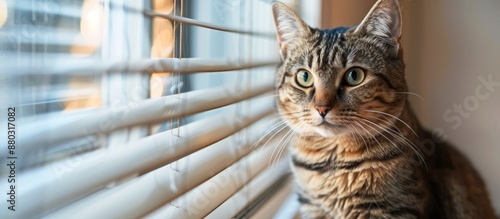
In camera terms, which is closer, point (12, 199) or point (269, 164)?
point (12, 199)

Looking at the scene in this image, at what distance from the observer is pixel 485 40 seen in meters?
1.62

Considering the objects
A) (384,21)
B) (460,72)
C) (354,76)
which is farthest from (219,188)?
(460,72)

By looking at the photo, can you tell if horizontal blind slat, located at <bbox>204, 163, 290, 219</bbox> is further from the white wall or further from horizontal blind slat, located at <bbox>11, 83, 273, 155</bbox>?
the white wall

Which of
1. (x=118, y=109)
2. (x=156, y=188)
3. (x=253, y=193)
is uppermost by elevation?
(x=118, y=109)

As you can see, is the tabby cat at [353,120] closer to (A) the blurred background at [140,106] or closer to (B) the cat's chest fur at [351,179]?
(B) the cat's chest fur at [351,179]

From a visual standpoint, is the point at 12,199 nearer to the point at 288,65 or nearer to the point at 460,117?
the point at 288,65

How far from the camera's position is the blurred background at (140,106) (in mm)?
440

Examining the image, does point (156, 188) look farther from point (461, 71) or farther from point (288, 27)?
point (461, 71)

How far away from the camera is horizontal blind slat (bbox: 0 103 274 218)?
44 cm

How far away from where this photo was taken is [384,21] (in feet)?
3.20

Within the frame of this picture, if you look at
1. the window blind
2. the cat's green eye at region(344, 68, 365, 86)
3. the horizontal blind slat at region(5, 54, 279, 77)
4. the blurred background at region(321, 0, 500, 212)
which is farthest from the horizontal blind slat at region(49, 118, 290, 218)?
the blurred background at region(321, 0, 500, 212)

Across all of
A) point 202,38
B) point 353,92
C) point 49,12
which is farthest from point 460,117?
point 49,12

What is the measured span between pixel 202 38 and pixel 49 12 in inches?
18.2

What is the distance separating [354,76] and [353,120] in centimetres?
9
